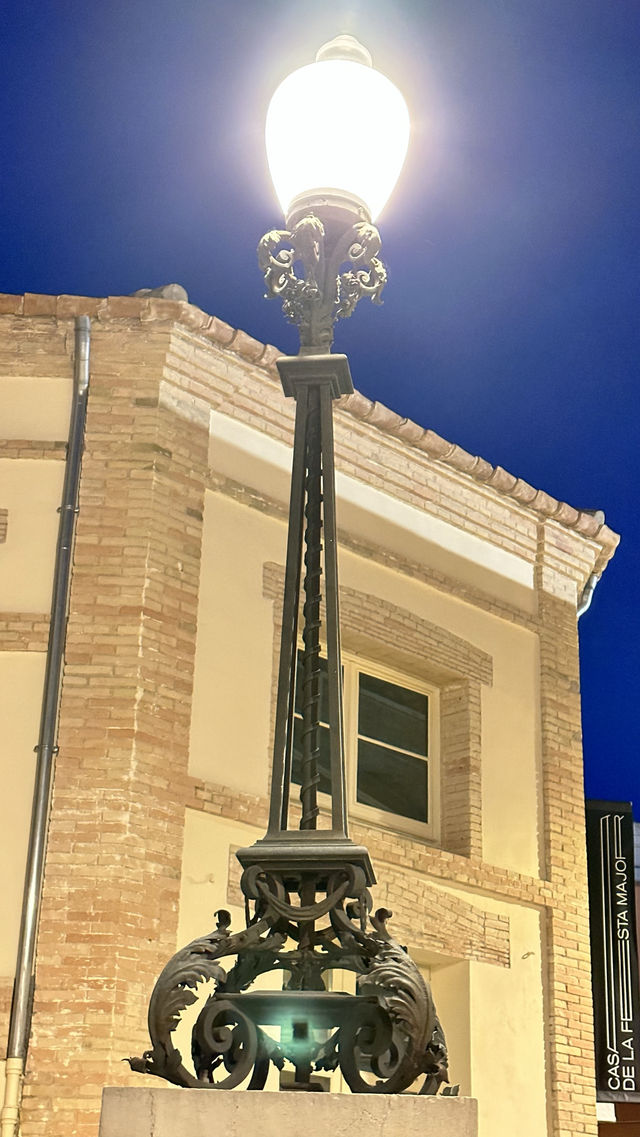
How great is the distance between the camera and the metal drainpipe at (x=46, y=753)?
285 inches

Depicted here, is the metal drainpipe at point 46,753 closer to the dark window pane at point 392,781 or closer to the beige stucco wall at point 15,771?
the beige stucco wall at point 15,771

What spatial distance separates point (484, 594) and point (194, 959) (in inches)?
326

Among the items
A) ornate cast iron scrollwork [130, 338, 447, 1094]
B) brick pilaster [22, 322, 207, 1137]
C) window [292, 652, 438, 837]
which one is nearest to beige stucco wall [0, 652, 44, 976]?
brick pilaster [22, 322, 207, 1137]

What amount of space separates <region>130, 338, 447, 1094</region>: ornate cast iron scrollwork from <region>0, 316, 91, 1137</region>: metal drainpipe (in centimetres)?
459

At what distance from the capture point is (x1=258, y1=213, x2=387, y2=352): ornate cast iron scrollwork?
12.3ft

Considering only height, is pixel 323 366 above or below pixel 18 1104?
above

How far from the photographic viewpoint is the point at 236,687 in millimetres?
8906

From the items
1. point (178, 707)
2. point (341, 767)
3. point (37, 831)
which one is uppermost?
point (178, 707)

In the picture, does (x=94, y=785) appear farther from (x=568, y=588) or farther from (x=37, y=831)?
(x=568, y=588)

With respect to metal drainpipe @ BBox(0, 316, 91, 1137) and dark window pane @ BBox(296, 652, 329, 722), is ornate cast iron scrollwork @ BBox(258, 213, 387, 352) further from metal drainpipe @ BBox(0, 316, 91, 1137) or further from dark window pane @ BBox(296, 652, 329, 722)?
metal drainpipe @ BBox(0, 316, 91, 1137)

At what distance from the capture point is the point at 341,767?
3164mm

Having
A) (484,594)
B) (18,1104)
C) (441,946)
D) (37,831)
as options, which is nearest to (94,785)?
(37,831)

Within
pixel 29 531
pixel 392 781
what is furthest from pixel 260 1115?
pixel 392 781

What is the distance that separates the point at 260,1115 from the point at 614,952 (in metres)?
9.17
